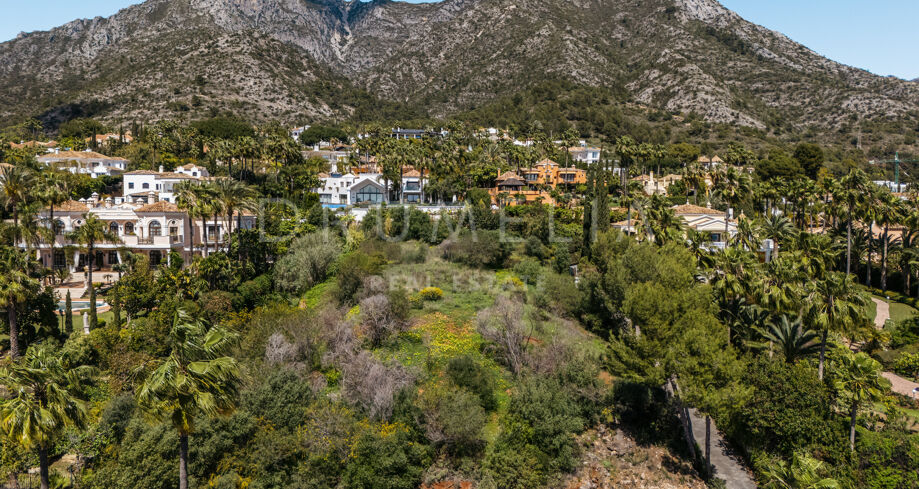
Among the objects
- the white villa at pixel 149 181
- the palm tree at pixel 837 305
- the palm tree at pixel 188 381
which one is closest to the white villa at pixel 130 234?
the white villa at pixel 149 181

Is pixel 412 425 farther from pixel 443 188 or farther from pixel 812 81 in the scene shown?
pixel 812 81

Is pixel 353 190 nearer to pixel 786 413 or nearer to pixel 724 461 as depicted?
pixel 724 461

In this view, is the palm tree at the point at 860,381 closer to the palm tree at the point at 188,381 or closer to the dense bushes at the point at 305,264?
the palm tree at the point at 188,381

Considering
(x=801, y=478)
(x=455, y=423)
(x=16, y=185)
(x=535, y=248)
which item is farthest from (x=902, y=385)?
(x=16, y=185)

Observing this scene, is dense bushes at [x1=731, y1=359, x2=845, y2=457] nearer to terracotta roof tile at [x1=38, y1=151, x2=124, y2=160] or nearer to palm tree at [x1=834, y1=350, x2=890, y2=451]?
palm tree at [x1=834, y1=350, x2=890, y2=451]

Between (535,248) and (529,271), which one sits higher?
(535,248)

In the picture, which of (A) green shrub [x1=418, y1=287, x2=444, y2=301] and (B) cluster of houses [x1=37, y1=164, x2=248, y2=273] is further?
(B) cluster of houses [x1=37, y1=164, x2=248, y2=273]

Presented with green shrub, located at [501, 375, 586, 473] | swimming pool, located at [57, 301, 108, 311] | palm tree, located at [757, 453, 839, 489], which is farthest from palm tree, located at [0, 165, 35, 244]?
palm tree, located at [757, 453, 839, 489]
